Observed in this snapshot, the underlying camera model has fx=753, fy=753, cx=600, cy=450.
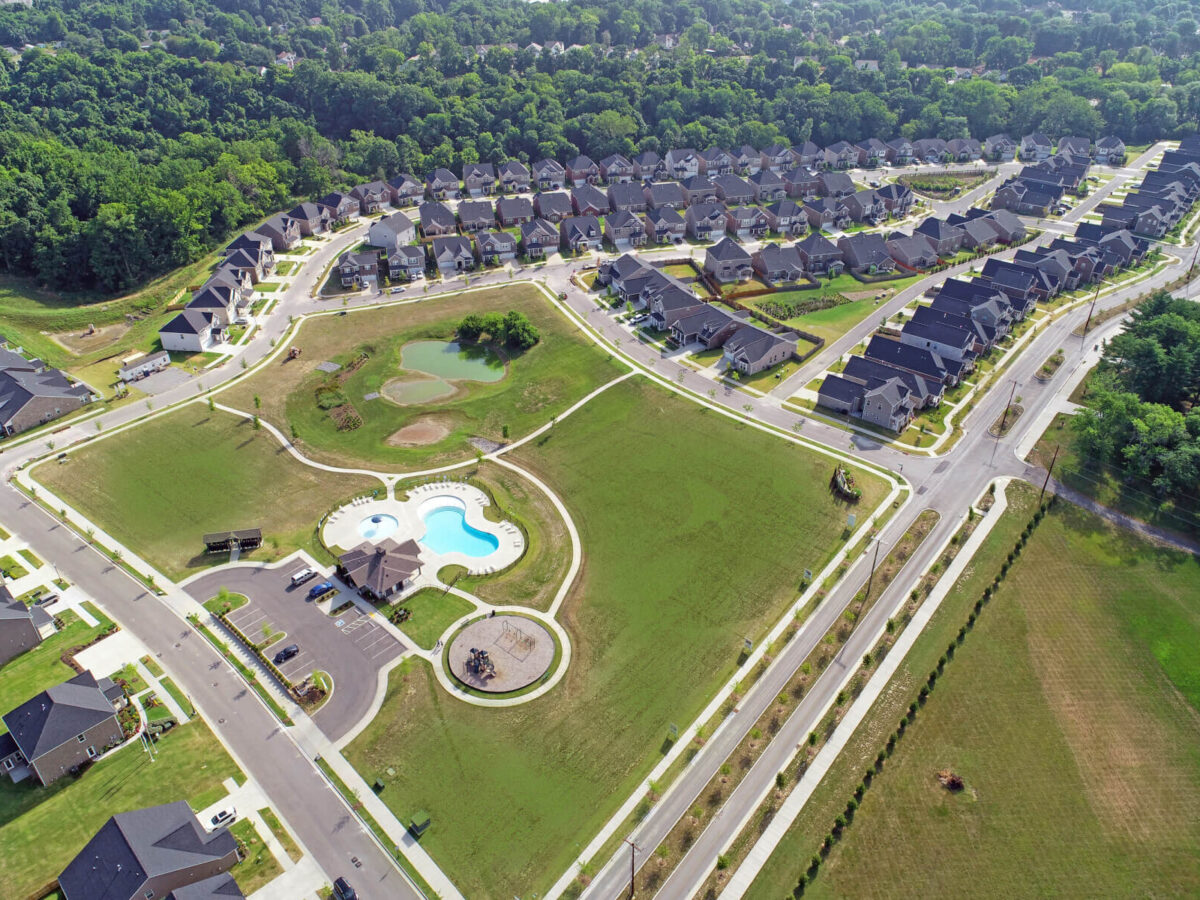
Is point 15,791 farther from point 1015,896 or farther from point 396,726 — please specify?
point 1015,896

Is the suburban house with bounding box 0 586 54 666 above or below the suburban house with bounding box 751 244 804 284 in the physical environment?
below

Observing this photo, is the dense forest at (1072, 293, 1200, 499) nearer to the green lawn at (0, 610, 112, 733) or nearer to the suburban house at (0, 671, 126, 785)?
the suburban house at (0, 671, 126, 785)

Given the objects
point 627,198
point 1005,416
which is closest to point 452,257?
point 627,198

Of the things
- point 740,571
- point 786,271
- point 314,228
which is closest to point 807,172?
point 786,271

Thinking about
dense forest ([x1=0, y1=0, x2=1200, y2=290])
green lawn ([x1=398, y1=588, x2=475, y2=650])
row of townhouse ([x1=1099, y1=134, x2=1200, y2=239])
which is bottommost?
green lawn ([x1=398, y1=588, x2=475, y2=650])

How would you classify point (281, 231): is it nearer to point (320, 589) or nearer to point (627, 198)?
point (627, 198)

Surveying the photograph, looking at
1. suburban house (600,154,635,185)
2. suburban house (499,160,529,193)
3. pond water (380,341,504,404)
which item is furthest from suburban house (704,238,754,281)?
suburban house (499,160,529,193)
